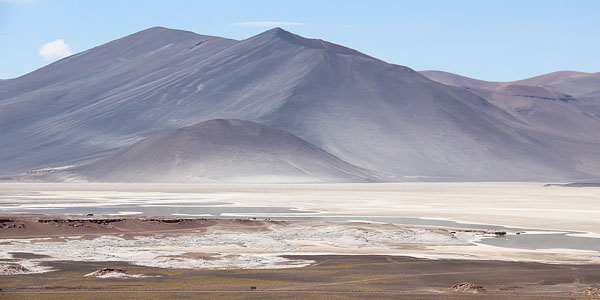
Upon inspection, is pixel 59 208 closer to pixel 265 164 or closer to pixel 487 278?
pixel 487 278


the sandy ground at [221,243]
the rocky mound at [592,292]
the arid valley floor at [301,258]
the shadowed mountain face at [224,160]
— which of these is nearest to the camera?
the rocky mound at [592,292]

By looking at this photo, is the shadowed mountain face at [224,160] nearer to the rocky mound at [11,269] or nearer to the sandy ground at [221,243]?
the sandy ground at [221,243]

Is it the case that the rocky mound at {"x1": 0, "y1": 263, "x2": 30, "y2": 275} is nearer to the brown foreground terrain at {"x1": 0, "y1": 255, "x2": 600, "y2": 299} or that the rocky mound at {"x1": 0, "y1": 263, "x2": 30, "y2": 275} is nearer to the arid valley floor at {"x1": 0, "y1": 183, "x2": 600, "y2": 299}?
the arid valley floor at {"x1": 0, "y1": 183, "x2": 600, "y2": 299}

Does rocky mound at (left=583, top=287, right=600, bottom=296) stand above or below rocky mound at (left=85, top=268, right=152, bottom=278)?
below

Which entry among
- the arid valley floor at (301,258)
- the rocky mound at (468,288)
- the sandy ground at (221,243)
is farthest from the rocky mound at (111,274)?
the rocky mound at (468,288)

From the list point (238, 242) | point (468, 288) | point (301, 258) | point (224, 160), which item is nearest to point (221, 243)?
point (238, 242)

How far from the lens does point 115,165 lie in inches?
6791

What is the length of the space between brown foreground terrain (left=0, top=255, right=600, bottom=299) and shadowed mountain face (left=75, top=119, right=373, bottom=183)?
128326 mm

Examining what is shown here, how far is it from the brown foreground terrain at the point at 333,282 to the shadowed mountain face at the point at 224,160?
421 ft

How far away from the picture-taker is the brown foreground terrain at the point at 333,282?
77.2 feet

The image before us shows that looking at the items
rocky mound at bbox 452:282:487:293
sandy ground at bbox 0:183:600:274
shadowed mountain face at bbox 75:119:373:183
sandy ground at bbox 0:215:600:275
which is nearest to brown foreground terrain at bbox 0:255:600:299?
rocky mound at bbox 452:282:487:293

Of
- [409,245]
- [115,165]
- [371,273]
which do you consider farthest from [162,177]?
[371,273]

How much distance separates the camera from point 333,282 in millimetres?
26297

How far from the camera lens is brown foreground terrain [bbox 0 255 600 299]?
77.2 ft
